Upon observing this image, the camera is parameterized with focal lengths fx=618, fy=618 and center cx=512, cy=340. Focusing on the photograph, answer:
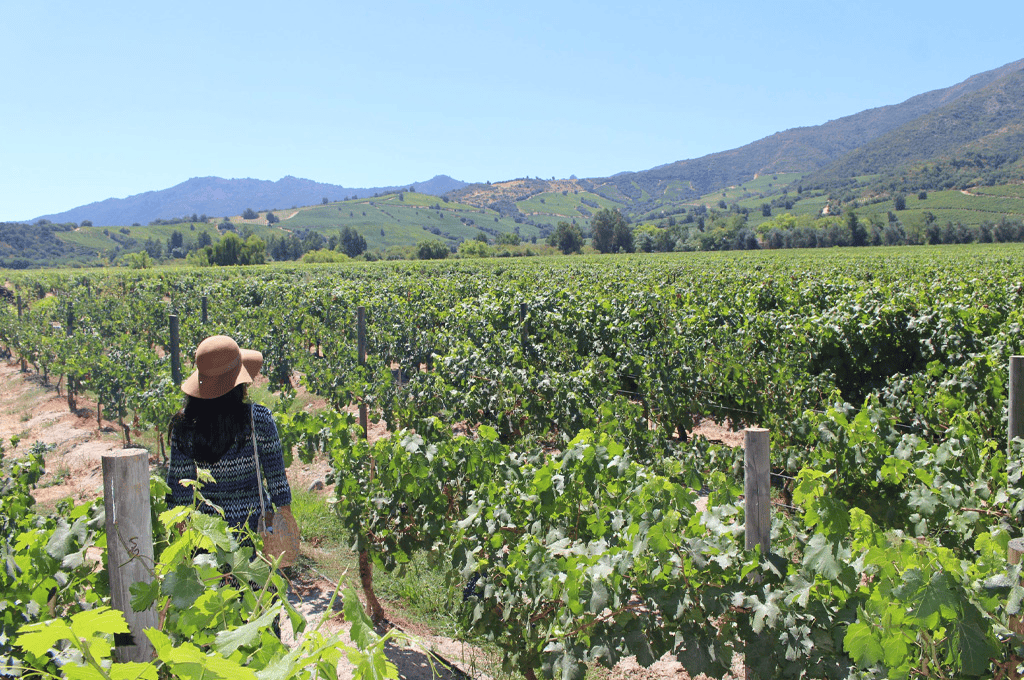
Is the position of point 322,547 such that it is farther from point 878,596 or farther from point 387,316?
point 387,316

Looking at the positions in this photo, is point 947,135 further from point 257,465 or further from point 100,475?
point 257,465

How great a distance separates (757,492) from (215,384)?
2.20 meters

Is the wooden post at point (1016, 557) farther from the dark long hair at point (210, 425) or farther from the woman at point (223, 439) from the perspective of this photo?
the dark long hair at point (210, 425)

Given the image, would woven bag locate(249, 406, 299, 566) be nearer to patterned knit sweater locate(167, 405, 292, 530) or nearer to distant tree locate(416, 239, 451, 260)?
patterned knit sweater locate(167, 405, 292, 530)

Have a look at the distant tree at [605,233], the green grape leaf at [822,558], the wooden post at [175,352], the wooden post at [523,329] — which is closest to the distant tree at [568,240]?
the distant tree at [605,233]

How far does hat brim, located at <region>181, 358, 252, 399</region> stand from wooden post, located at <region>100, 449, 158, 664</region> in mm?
934

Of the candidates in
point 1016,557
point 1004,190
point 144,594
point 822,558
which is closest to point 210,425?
point 144,594

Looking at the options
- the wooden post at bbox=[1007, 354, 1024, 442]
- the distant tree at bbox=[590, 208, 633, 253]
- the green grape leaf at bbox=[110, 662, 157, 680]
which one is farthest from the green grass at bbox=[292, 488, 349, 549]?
the distant tree at bbox=[590, 208, 633, 253]

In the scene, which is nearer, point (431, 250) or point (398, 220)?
point (431, 250)

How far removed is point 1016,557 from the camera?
2.01 meters

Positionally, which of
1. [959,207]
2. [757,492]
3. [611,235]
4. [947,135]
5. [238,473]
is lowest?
[757,492]

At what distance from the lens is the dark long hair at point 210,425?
2553 millimetres

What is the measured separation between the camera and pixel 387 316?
11625 mm

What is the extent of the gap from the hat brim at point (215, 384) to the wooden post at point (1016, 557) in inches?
111
